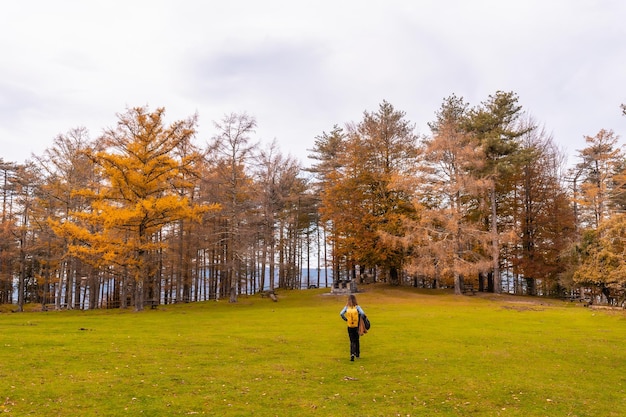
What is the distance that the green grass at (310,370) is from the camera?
26.1 feet

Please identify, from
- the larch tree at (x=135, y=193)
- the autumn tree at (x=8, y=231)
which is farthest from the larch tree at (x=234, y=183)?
the autumn tree at (x=8, y=231)

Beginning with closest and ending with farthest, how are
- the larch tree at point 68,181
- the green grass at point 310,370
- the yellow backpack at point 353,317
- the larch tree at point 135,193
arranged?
the green grass at point 310,370 < the yellow backpack at point 353,317 < the larch tree at point 135,193 < the larch tree at point 68,181

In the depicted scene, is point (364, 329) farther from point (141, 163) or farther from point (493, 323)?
point (141, 163)

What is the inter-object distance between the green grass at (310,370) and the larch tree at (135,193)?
6.54 m

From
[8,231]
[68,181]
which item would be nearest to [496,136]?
[68,181]

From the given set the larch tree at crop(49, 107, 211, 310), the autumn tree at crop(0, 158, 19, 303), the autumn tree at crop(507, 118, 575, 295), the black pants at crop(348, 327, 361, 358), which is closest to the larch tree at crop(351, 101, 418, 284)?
the autumn tree at crop(507, 118, 575, 295)

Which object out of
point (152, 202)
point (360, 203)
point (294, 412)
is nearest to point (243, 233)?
point (152, 202)

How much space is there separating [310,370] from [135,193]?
20.0 meters

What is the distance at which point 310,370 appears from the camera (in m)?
10.9

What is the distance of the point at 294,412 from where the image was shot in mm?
7656

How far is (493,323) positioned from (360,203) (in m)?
22.1

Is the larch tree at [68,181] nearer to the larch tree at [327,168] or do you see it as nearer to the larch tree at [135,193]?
the larch tree at [135,193]

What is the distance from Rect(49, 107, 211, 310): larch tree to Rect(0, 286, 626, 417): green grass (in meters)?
6.54

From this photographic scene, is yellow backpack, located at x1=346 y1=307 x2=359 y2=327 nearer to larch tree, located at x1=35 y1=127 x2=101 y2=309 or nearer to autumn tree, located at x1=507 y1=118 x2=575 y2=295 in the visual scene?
larch tree, located at x1=35 y1=127 x2=101 y2=309
